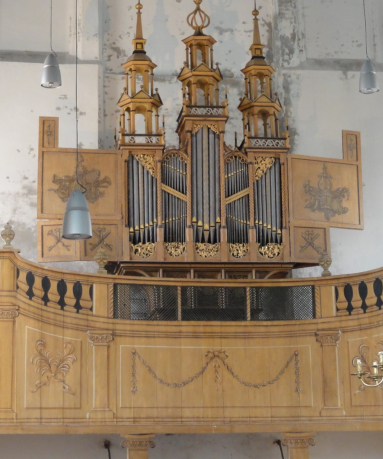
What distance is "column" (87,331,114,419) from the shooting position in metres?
11.0

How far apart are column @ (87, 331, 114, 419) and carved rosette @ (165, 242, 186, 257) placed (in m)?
2.08

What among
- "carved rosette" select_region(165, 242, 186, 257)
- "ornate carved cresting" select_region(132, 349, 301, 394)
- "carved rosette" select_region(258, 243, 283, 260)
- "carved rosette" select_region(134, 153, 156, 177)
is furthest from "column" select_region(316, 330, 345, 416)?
"carved rosette" select_region(134, 153, 156, 177)

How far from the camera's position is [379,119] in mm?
15531

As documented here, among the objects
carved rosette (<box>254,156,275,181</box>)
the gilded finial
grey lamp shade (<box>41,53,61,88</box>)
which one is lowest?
carved rosette (<box>254,156,275,181</box>)

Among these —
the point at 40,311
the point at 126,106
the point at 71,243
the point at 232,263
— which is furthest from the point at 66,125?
the point at 40,311

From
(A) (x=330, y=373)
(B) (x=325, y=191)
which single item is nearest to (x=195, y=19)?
(B) (x=325, y=191)

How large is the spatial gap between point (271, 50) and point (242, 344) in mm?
6261

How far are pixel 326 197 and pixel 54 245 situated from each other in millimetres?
4153

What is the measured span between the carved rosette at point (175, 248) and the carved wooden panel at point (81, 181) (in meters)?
0.89

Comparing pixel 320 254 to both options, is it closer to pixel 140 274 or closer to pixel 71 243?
pixel 140 274

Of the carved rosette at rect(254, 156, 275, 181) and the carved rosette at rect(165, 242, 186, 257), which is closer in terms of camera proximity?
the carved rosette at rect(165, 242, 186, 257)

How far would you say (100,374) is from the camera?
11094mm

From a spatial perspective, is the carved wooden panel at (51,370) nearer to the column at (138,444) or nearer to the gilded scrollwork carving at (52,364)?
the gilded scrollwork carving at (52,364)

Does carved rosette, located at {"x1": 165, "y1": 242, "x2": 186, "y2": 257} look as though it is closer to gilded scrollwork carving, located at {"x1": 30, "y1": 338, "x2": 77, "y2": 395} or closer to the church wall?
the church wall
